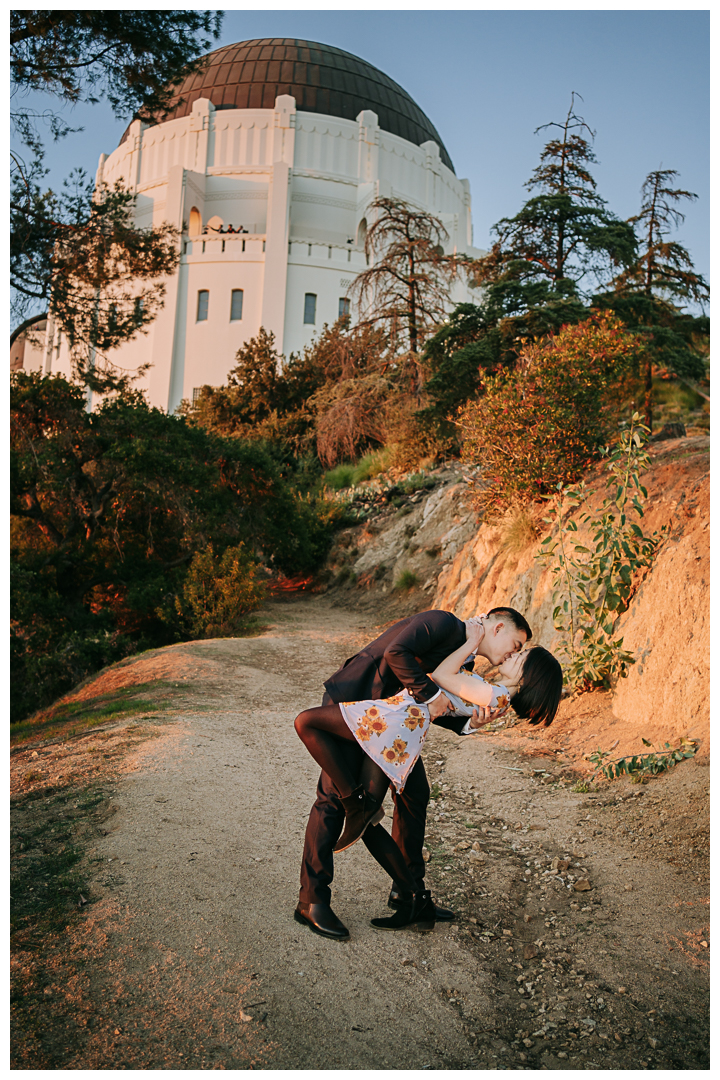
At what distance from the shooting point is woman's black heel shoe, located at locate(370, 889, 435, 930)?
3232 mm

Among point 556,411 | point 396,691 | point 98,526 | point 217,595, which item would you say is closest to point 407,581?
point 217,595

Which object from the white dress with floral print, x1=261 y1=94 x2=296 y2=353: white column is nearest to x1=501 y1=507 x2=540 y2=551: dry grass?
the white dress with floral print

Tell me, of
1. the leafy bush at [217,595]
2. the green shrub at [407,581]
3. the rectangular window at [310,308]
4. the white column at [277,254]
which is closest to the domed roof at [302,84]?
the white column at [277,254]

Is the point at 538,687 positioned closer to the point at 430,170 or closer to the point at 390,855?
the point at 390,855

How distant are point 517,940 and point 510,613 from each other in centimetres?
154

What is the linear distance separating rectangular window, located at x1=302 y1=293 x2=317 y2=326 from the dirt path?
33848 millimetres

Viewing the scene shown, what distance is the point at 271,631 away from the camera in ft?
39.2

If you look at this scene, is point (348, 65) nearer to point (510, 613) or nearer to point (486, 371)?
point (486, 371)

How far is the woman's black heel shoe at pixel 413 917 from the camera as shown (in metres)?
3.23

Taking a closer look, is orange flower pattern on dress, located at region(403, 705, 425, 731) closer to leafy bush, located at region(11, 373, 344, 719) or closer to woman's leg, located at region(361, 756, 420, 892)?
woman's leg, located at region(361, 756, 420, 892)

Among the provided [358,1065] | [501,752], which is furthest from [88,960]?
[501,752]

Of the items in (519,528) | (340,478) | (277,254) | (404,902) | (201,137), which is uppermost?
(201,137)

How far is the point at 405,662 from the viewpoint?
9.25ft

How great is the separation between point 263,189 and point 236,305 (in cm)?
723
